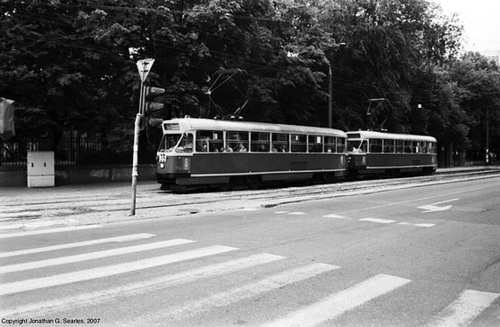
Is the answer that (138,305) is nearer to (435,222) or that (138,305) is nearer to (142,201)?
(435,222)

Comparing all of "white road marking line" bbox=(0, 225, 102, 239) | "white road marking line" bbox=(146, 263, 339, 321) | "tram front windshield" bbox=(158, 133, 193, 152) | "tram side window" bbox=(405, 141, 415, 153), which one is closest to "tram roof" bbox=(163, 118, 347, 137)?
"tram front windshield" bbox=(158, 133, 193, 152)

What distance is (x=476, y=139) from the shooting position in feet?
211

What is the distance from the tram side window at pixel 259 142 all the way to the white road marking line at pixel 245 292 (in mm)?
15573

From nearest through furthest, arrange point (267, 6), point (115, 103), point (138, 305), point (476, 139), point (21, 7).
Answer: point (138, 305) < point (21, 7) < point (115, 103) < point (267, 6) < point (476, 139)

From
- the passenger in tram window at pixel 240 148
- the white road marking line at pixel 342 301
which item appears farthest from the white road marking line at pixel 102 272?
the passenger in tram window at pixel 240 148

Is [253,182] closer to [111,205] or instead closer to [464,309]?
[111,205]

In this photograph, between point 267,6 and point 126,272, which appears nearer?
point 126,272

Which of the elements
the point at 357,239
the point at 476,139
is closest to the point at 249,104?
the point at 357,239

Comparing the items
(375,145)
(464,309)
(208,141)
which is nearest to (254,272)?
(464,309)

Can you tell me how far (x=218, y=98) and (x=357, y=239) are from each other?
20.0m

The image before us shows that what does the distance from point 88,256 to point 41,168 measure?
15.6m

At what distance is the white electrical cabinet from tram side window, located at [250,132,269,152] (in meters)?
9.47

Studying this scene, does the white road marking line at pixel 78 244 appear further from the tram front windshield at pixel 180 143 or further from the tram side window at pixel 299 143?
the tram side window at pixel 299 143

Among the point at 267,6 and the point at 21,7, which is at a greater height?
the point at 267,6
